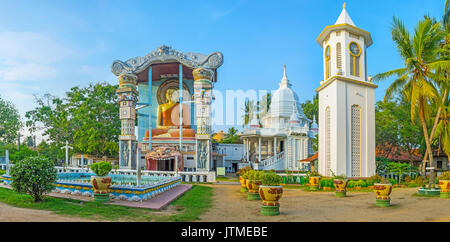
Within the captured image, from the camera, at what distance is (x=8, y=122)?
1296 inches

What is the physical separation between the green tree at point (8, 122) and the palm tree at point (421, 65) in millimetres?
35351

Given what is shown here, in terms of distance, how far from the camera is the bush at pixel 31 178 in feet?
30.8

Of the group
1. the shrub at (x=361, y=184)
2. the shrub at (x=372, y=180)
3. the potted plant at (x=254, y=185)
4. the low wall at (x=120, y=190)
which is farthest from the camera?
the shrub at (x=372, y=180)

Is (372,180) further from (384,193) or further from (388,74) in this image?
(384,193)

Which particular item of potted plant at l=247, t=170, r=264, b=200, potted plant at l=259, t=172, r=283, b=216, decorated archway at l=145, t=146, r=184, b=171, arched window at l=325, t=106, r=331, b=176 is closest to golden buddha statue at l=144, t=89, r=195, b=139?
decorated archway at l=145, t=146, r=184, b=171

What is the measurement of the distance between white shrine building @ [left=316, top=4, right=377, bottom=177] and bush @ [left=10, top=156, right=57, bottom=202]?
13.4 metres

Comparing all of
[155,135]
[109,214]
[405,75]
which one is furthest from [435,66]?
[155,135]

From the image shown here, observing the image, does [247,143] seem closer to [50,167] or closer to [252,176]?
[252,176]

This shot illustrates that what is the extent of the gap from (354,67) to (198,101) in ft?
38.2

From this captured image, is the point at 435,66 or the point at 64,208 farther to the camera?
the point at 435,66

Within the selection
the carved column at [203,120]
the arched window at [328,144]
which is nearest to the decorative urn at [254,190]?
the arched window at [328,144]

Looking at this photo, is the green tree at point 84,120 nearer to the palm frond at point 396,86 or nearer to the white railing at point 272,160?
the white railing at point 272,160

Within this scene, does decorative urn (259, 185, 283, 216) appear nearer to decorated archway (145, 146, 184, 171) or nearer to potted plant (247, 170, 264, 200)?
potted plant (247, 170, 264, 200)

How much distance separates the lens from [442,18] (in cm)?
1766
